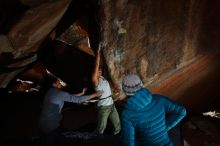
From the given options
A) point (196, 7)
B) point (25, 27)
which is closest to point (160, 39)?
point (196, 7)

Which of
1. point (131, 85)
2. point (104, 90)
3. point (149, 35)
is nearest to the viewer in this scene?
point (131, 85)

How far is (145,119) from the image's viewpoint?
3988 mm

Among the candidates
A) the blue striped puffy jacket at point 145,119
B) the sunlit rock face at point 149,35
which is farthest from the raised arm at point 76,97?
the blue striped puffy jacket at point 145,119

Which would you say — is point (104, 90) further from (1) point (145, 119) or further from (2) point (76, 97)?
(1) point (145, 119)

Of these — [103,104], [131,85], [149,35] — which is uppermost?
[131,85]

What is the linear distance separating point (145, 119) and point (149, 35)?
2057 millimetres

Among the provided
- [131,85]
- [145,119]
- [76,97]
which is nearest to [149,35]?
[76,97]

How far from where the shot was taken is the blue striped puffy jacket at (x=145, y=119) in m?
3.93

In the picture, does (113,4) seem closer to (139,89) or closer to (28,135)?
(139,89)

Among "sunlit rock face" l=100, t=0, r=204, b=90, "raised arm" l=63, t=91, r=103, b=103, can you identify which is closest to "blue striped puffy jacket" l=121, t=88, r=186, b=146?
"raised arm" l=63, t=91, r=103, b=103

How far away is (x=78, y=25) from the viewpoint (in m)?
6.10

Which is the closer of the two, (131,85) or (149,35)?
(131,85)

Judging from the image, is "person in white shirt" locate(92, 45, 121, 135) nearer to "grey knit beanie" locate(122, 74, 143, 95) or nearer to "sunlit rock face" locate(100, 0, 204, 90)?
"sunlit rock face" locate(100, 0, 204, 90)

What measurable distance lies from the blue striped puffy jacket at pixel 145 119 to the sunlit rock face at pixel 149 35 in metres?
1.57
